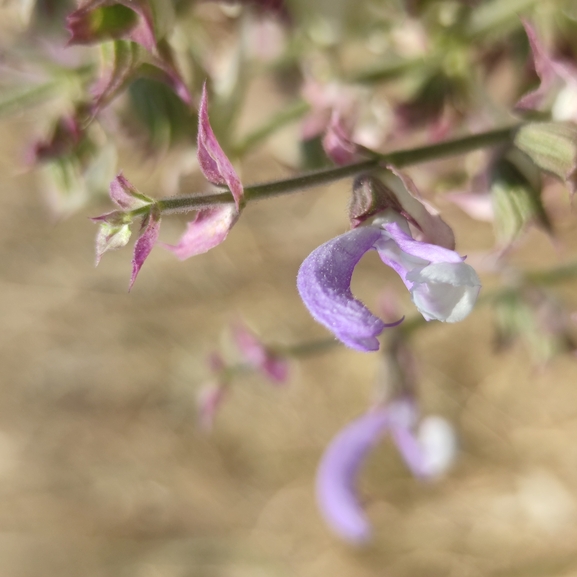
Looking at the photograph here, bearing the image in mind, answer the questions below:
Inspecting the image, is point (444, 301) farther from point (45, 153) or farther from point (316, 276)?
point (45, 153)

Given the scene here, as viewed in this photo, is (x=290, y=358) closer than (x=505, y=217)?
No

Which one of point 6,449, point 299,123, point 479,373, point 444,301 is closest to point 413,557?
point 479,373

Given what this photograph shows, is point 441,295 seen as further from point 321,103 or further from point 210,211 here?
point 321,103

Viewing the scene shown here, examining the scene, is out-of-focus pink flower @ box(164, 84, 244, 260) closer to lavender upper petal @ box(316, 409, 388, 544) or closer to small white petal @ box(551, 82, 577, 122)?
small white petal @ box(551, 82, 577, 122)

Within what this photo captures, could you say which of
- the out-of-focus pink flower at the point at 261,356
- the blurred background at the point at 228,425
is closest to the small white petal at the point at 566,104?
the out-of-focus pink flower at the point at 261,356

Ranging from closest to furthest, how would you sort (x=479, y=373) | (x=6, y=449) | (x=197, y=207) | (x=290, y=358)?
(x=197, y=207), (x=290, y=358), (x=479, y=373), (x=6, y=449)

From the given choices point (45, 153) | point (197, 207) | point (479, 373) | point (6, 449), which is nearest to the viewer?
point (197, 207)
